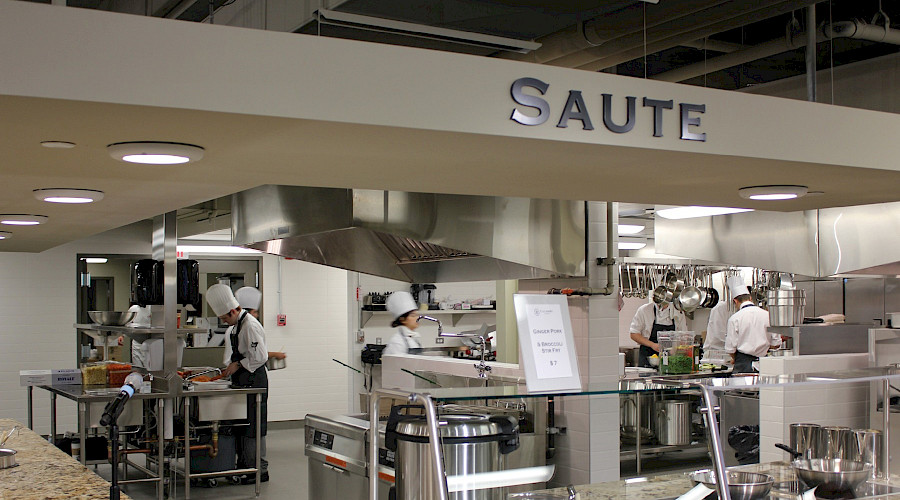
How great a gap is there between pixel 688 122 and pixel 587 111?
427mm

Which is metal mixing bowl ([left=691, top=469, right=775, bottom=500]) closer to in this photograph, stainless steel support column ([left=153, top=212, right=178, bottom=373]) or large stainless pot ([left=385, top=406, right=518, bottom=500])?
large stainless pot ([left=385, top=406, right=518, bottom=500])

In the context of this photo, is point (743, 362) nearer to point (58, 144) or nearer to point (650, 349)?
point (650, 349)

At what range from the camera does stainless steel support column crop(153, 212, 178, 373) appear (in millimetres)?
7160

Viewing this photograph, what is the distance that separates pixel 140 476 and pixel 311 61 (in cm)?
725

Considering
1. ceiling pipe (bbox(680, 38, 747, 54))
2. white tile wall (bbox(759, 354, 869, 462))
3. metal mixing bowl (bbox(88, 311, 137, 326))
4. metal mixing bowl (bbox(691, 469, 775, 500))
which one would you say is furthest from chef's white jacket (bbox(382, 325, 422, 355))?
metal mixing bowl (bbox(691, 469, 775, 500))

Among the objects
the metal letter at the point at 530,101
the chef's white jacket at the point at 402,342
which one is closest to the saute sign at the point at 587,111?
the metal letter at the point at 530,101

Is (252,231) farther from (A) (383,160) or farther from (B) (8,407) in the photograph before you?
(B) (8,407)

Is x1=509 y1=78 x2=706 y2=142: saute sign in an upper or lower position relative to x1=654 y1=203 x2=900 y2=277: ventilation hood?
upper

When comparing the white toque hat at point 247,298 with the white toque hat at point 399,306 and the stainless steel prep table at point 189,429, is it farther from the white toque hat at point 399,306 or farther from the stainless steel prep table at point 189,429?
the white toque hat at point 399,306

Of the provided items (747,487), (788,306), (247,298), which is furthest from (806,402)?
(247,298)

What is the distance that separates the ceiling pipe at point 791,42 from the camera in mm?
4980

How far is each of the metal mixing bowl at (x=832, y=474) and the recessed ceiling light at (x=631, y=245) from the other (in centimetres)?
894

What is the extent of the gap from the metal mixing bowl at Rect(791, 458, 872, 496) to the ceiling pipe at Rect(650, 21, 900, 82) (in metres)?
2.81

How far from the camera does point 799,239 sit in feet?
22.6
